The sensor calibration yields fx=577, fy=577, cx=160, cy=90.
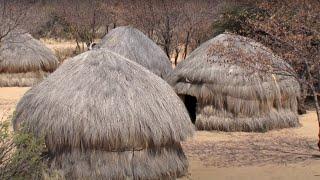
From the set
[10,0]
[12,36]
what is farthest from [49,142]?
[10,0]

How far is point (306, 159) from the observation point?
13234mm

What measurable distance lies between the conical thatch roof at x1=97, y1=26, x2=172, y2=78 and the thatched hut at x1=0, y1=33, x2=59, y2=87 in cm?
759

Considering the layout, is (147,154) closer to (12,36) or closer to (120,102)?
(120,102)

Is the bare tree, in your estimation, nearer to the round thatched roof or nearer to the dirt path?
the dirt path

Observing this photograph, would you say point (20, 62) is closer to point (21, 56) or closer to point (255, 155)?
point (21, 56)

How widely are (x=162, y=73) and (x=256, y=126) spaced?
5498 millimetres

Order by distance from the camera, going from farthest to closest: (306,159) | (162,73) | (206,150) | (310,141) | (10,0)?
(10,0) < (162,73) < (310,141) < (206,150) < (306,159)

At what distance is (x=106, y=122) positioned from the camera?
1027 cm

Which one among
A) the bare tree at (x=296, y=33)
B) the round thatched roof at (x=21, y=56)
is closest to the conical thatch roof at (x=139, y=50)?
the bare tree at (x=296, y=33)

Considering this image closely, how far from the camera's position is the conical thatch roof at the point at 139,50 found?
68.8 ft

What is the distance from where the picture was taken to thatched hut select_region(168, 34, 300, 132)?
16562 mm

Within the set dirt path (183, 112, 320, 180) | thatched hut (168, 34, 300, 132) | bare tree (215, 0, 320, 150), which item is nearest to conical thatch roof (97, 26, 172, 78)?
bare tree (215, 0, 320, 150)

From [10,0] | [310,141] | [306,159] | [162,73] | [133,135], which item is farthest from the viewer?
[10,0]

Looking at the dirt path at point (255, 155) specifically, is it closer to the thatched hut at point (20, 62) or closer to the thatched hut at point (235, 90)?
the thatched hut at point (235, 90)
